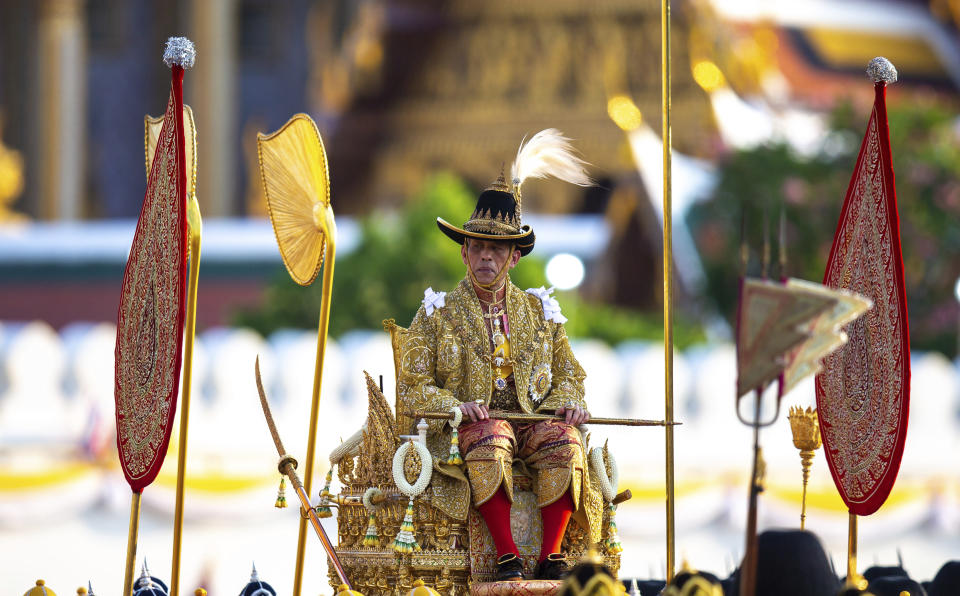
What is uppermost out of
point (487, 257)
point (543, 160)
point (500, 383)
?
point (543, 160)

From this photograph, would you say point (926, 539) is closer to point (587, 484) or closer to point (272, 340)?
point (272, 340)

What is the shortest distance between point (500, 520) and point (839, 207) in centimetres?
1193

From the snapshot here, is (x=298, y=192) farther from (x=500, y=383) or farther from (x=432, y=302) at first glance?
(x=500, y=383)

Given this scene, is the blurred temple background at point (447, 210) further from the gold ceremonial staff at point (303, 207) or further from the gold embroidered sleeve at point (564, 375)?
the gold ceremonial staff at point (303, 207)

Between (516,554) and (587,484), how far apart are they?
0.40m

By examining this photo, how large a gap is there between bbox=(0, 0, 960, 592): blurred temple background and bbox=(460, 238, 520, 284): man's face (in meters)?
3.32

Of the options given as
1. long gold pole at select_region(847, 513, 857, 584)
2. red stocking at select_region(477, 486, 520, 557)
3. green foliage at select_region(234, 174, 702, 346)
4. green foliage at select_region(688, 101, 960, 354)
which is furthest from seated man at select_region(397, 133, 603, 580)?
green foliage at select_region(688, 101, 960, 354)

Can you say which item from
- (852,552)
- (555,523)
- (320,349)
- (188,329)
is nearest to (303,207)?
(320,349)

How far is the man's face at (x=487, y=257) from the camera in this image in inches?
286

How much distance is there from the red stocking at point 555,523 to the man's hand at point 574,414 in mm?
379

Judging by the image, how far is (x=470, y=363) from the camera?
725cm

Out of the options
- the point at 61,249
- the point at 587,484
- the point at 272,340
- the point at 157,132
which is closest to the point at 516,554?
the point at 587,484

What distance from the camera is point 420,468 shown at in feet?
22.6

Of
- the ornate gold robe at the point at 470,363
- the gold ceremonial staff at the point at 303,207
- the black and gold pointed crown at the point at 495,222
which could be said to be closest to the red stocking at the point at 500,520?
the ornate gold robe at the point at 470,363
